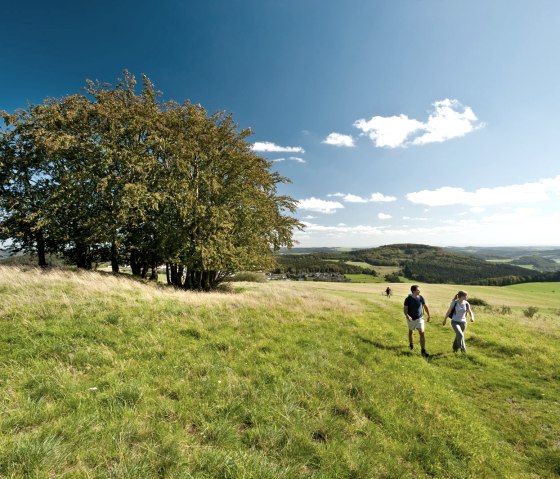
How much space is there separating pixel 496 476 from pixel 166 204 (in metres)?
21.0

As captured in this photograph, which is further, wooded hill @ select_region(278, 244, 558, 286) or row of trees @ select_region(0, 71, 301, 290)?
wooded hill @ select_region(278, 244, 558, 286)

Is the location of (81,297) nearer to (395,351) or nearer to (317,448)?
(317,448)

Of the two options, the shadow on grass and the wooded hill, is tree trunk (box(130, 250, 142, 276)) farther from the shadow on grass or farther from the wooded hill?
the wooded hill

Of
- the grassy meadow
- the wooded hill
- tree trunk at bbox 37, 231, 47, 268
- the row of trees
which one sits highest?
the row of trees

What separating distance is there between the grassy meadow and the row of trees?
9272 mm

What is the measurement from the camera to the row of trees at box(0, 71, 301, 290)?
1902 cm

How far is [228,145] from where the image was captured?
76.6 ft

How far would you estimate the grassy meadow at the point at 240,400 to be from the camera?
416cm

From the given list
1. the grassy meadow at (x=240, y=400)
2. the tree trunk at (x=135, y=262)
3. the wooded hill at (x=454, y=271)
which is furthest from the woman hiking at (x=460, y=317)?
the wooded hill at (x=454, y=271)

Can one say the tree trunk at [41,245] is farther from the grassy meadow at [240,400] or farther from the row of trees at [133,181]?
the grassy meadow at [240,400]

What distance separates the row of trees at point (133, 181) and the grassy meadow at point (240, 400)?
9.27m

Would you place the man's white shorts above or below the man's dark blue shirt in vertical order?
below

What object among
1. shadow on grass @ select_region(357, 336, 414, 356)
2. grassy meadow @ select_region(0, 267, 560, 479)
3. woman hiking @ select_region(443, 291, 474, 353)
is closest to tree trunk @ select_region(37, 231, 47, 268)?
grassy meadow @ select_region(0, 267, 560, 479)

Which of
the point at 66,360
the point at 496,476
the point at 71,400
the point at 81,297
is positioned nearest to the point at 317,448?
the point at 496,476
